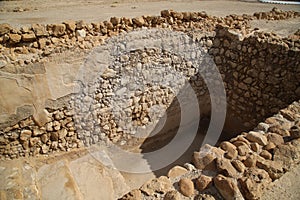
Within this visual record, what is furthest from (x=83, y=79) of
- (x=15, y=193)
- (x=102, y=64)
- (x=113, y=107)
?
(x=15, y=193)

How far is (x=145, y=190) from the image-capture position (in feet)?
6.78

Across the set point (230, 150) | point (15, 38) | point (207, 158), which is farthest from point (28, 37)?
point (230, 150)

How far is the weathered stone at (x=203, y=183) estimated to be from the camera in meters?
2.09

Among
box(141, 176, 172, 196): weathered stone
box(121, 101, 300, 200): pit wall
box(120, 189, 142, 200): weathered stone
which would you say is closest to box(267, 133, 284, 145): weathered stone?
box(121, 101, 300, 200): pit wall

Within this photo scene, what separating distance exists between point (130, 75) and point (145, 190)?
116 inches

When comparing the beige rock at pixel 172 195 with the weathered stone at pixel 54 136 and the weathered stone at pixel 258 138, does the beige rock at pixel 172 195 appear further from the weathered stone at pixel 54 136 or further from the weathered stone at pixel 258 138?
the weathered stone at pixel 54 136

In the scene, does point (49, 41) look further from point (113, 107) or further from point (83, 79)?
point (113, 107)

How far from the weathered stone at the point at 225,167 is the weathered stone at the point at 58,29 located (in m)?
3.27

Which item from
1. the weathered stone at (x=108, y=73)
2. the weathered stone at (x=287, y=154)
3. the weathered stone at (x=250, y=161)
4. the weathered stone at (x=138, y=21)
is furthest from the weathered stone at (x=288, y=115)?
the weathered stone at (x=138, y=21)

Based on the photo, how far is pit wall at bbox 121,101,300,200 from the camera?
2.03m

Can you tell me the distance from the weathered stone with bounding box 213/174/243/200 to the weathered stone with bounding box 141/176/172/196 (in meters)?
0.38

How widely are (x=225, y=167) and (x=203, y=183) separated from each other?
0.82 ft

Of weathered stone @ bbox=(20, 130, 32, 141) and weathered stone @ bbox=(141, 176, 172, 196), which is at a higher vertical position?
weathered stone @ bbox=(141, 176, 172, 196)

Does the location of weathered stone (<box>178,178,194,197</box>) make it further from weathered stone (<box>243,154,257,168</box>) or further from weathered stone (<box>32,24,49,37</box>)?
weathered stone (<box>32,24,49,37</box>)
